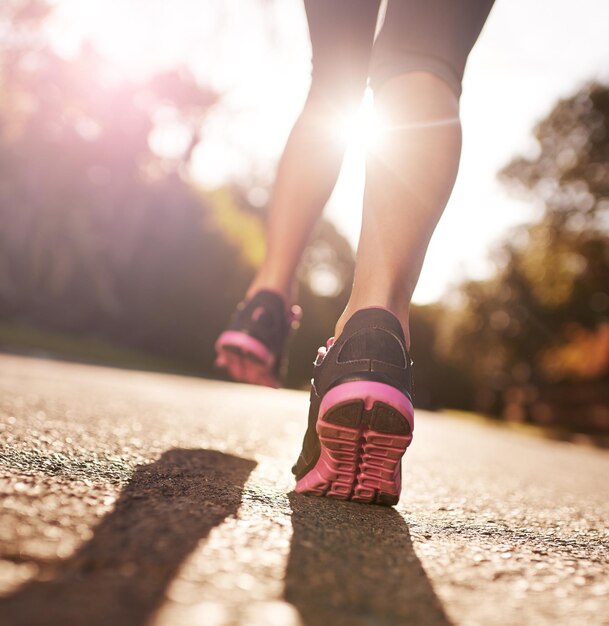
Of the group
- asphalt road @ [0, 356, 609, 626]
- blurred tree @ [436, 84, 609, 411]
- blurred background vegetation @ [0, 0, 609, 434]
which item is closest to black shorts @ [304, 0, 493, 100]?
asphalt road @ [0, 356, 609, 626]

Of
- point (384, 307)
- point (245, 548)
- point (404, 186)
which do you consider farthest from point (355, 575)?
point (404, 186)

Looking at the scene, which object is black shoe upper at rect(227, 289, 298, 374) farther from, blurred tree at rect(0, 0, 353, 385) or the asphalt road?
blurred tree at rect(0, 0, 353, 385)

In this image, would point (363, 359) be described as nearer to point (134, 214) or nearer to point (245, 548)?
point (245, 548)

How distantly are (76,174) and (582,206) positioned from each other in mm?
15516

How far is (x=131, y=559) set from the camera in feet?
2.05

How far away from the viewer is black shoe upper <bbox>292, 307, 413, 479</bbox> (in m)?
1.09

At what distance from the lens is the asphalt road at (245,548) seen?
0.55 m

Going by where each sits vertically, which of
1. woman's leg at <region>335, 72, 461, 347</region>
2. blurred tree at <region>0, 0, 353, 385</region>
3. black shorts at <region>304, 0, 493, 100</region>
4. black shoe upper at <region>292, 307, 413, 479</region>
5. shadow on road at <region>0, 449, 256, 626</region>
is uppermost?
blurred tree at <region>0, 0, 353, 385</region>

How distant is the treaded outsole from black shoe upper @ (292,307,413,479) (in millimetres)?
44

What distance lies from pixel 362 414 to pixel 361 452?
0.26 feet

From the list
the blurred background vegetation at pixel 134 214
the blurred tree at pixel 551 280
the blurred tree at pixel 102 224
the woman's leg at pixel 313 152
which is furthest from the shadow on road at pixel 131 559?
the blurred tree at pixel 551 280

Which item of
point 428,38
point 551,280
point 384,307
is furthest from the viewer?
point 551,280

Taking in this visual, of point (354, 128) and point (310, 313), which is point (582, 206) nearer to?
point (310, 313)

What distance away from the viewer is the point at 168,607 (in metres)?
0.52
